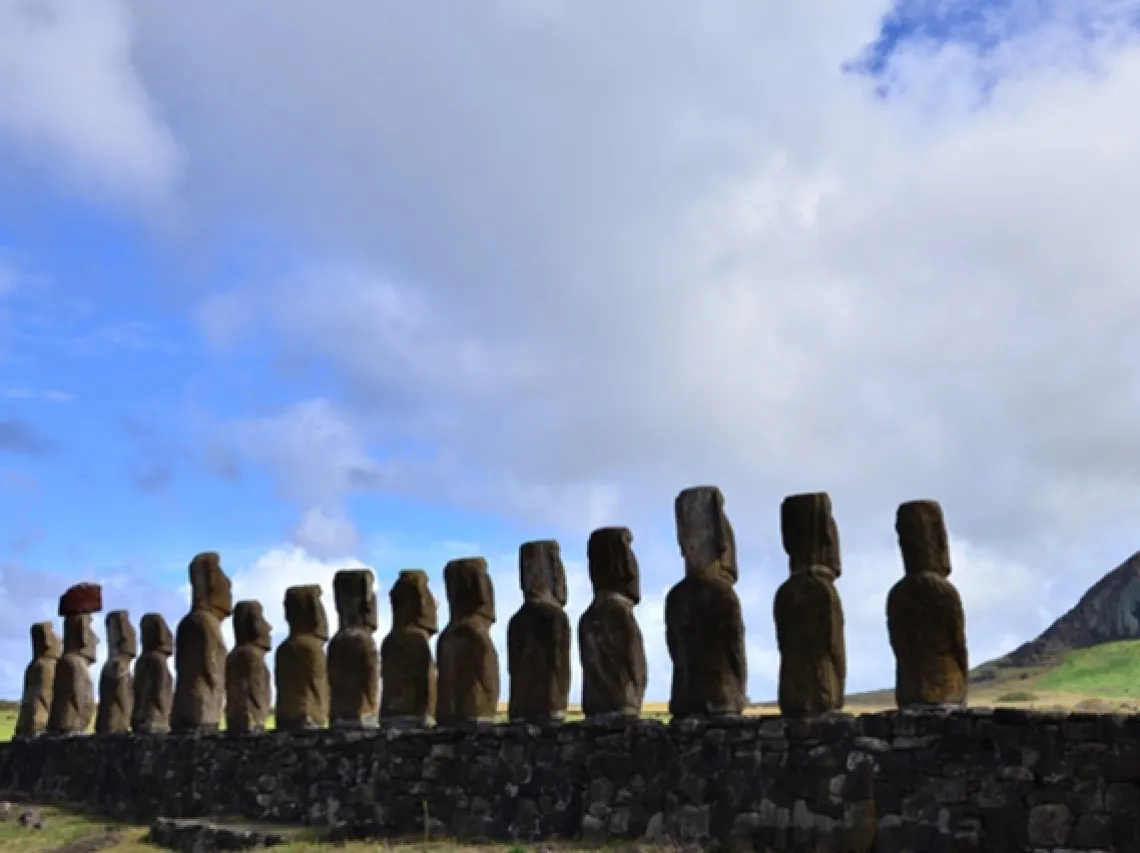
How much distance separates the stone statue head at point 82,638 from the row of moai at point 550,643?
282cm

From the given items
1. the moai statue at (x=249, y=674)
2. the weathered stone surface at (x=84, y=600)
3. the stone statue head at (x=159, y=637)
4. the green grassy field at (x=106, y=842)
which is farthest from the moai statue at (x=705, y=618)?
the weathered stone surface at (x=84, y=600)

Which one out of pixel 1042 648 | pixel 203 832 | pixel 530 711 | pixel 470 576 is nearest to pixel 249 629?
pixel 203 832

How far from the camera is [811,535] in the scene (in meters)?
11.2

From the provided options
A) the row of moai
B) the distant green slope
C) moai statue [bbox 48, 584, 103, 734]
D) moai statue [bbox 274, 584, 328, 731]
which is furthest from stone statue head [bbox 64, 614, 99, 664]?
the distant green slope

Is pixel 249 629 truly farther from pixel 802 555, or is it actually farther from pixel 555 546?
pixel 802 555

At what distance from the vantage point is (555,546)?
1348 cm

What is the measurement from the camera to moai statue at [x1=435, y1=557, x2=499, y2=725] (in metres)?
13.8

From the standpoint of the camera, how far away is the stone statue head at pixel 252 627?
17.5m

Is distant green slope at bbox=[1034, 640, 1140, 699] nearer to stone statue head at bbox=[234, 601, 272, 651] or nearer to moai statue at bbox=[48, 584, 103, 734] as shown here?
stone statue head at bbox=[234, 601, 272, 651]

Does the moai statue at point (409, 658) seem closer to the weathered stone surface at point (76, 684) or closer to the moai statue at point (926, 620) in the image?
the moai statue at point (926, 620)

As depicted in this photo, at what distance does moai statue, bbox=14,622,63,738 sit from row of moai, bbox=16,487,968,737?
431 cm

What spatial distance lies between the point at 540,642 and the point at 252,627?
5.70m

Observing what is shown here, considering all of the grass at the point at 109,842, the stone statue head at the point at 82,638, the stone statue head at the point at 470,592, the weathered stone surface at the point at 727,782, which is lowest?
the grass at the point at 109,842

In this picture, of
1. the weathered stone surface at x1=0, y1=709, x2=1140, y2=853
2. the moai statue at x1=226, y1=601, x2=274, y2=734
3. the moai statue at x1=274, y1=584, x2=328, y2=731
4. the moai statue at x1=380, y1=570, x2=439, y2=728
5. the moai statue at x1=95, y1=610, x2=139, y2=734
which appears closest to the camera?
the weathered stone surface at x1=0, y1=709, x2=1140, y2=853
